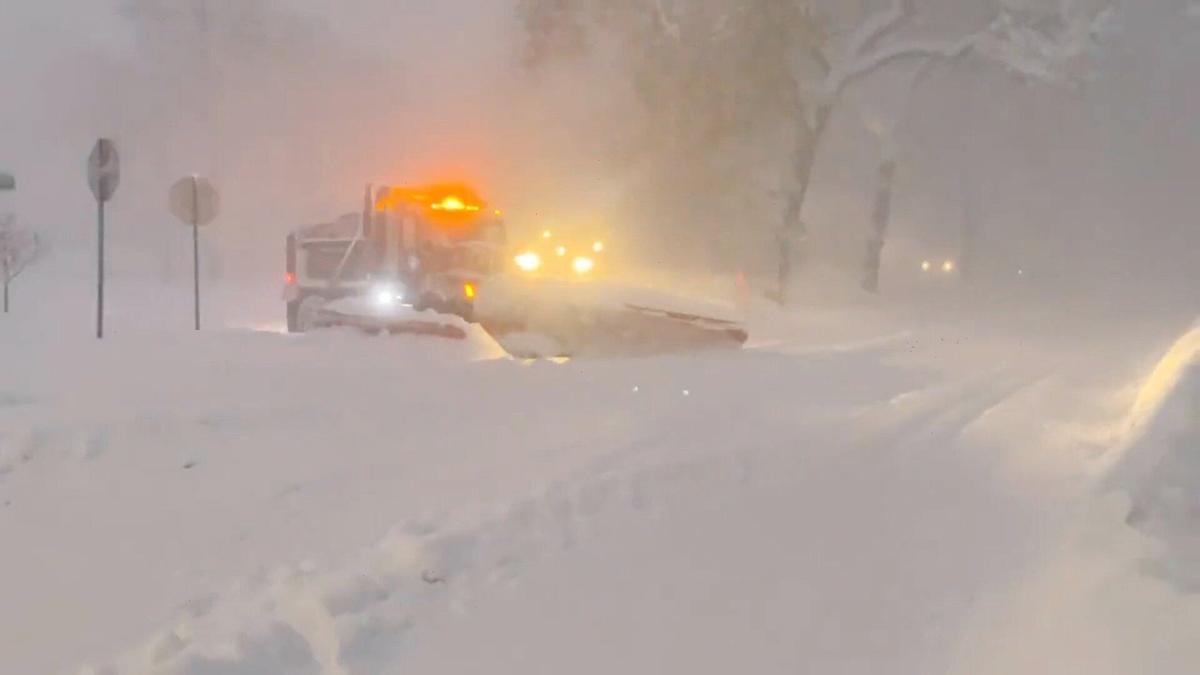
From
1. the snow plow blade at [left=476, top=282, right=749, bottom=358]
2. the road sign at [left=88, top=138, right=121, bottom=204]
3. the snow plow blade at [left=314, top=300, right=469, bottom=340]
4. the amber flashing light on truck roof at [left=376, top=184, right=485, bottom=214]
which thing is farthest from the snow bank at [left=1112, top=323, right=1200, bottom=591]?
the road sign at [left=88, top=138, right=121, bottom=204]

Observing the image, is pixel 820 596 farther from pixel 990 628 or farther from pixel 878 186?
pixel 878 186

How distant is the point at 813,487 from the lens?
7.34 m

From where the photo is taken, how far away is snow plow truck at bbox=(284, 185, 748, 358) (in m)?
13.2

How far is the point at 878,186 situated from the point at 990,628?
26589 mm

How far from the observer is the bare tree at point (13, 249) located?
71.8ft

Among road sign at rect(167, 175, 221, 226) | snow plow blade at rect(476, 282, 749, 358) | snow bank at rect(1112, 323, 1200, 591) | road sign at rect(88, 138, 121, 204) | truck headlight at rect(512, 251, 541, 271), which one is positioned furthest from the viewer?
truck headlight at rect(512, 251, 541, 271)

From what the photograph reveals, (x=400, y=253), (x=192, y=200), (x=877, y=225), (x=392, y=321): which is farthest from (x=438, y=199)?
(x=877, y=225)

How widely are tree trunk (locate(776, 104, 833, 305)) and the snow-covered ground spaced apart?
56.0ft

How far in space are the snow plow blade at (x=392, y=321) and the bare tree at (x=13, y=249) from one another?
9.14 metres

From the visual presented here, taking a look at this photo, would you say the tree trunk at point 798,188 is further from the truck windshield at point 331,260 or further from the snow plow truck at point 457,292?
the truck windshield at point 331,260

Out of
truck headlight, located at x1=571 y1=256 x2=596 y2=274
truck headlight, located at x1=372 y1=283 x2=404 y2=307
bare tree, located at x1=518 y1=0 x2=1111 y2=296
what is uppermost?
bare tree, located at x1=518 y1=0 x2=1111 y2=296

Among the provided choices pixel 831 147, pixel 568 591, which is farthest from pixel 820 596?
pixel 831 147

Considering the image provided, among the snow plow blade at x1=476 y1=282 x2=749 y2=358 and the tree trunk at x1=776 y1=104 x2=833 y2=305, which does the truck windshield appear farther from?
the tree trunk at x1=776 y1=104 x2=833 y2=305

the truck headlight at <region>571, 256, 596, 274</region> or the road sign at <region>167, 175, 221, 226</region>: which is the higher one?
the road sign at <region>167, 175, 221, 226</region>
